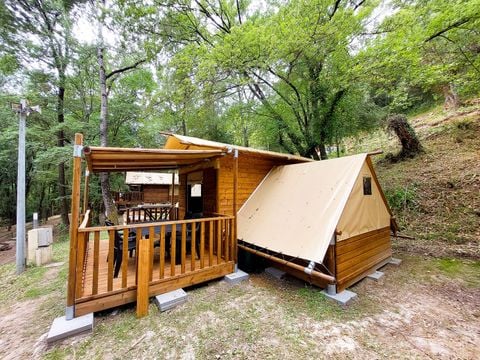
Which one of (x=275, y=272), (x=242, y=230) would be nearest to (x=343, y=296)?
(x=275, y=272)

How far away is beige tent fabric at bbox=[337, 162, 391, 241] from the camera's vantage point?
151 inches

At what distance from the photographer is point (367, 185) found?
4457 millimetres

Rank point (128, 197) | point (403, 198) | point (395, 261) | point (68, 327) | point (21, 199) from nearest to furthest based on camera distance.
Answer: point (68, 327)
point (395, 261)
point (21, 199)
point (403, 198)
point (128, 197)

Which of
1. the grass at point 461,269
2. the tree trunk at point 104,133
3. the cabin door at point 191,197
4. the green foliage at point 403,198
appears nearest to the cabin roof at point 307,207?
the grass at point 461,269

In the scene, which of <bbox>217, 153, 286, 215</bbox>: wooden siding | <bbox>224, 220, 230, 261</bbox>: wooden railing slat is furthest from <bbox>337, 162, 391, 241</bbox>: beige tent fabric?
<bbox>217, 153, 286, 215</bbox>: wooden siding

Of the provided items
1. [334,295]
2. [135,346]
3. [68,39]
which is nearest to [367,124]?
[334,295]

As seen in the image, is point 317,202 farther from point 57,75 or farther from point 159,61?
point 57,75

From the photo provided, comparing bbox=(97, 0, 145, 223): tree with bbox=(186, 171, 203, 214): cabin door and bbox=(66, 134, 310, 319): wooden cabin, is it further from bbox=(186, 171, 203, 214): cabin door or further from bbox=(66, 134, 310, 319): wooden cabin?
bbox=(186, 171, 203, 214): cabin door

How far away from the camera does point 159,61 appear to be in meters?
9.96

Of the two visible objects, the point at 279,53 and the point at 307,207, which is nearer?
the point at 307,207

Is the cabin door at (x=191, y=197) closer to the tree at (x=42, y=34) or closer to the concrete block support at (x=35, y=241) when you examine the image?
the concrete block support at (x=35, y=241)

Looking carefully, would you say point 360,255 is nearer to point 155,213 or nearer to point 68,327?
point 68,327

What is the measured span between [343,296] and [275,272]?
4.60 feet

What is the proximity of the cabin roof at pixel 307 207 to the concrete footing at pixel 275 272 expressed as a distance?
0.73m
